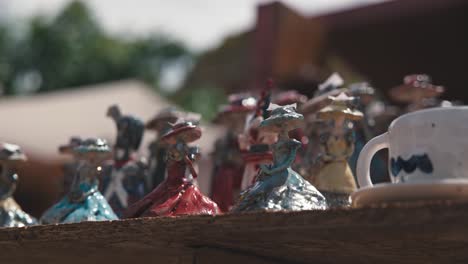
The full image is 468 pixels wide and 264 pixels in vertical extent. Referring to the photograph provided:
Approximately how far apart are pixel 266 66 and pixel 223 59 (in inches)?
229

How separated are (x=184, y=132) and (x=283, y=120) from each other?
0.89 ft

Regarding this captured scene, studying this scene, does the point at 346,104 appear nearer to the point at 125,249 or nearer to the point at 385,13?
the point at 125,249

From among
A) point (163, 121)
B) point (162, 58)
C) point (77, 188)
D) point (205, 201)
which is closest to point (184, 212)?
point (205, 201)

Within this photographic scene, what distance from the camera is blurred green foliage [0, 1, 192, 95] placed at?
19.9m

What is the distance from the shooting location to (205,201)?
1599 millimetres

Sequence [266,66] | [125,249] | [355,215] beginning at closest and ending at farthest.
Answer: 1. [355,215]
2. [125,249]
3. [266,66]

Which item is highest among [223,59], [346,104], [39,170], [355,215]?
[223,59]

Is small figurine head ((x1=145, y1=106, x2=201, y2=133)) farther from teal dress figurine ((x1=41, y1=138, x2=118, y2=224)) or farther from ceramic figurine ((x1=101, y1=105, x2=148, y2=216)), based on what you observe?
teal dress figurine ((x1=41, y1=138, x2=118, y2=224))

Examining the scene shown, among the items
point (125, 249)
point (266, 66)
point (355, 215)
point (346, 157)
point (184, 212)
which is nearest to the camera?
point (355, 215)

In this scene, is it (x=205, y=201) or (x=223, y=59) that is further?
(x=223, y=59)

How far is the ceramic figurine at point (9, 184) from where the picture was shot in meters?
1.97

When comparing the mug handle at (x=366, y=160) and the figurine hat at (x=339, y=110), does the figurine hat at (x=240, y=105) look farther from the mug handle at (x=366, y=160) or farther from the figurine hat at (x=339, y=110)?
the mug handle at (x=366, y=160)

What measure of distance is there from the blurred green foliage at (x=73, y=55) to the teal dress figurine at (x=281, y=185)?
57.6 ft

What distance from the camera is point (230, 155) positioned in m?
2.31
